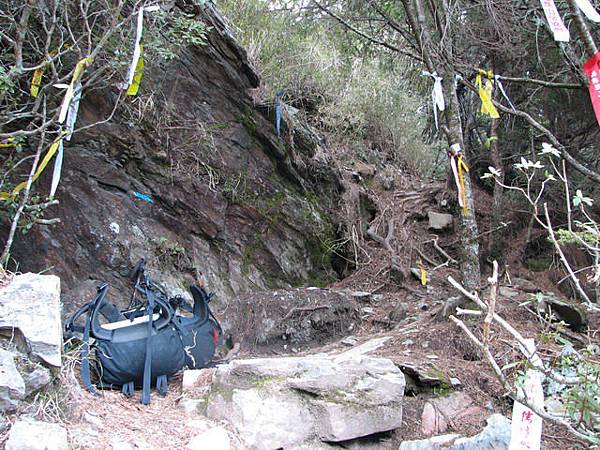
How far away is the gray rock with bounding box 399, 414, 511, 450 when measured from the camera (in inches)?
120

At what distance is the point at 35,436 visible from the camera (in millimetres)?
2307

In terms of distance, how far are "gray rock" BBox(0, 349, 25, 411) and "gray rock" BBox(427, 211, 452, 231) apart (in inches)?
267

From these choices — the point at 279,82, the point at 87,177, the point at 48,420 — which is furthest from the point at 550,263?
the point at 48,420

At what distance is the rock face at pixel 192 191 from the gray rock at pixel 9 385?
6.05 ft

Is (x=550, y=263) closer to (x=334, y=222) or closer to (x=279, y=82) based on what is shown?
(x=334, y=222)

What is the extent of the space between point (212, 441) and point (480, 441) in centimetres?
159

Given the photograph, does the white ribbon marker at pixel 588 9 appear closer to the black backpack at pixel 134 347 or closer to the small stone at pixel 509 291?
the small stone at pixel 509 291

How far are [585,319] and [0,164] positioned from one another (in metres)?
5.61

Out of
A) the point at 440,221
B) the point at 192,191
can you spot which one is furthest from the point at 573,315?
the point at 192,191

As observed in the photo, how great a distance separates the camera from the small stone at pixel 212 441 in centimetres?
288

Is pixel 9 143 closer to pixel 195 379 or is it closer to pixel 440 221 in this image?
pixel 195 379

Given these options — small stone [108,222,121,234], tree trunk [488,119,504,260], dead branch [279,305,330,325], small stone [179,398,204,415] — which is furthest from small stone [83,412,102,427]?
tree trunk [488,119,504,260]

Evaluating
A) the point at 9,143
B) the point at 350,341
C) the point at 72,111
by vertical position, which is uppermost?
the point at 72,111

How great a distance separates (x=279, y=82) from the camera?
318 inches
